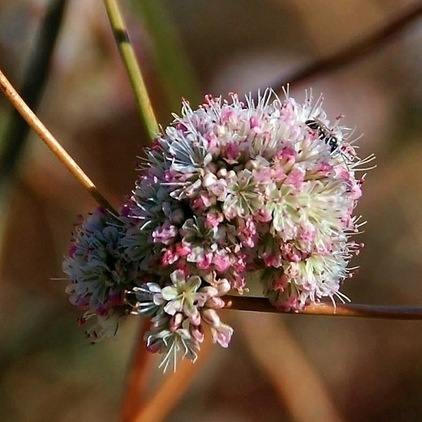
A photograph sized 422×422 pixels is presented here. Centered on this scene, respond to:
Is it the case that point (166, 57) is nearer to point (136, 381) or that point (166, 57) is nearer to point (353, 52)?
point (353, 52)

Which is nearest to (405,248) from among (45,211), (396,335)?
(396,335)

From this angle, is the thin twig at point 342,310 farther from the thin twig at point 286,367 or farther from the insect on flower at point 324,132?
the thin twig at point 286,367

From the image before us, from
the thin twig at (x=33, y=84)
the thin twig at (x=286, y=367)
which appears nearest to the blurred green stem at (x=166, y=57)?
the thin twig at (x=33, y=84)

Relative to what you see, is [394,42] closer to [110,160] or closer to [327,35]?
[327,35]

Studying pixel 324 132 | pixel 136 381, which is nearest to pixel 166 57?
pixel 136 381

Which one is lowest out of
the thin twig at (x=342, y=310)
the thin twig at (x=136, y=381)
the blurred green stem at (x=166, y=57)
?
the thin twig at (x=136, y=381)
